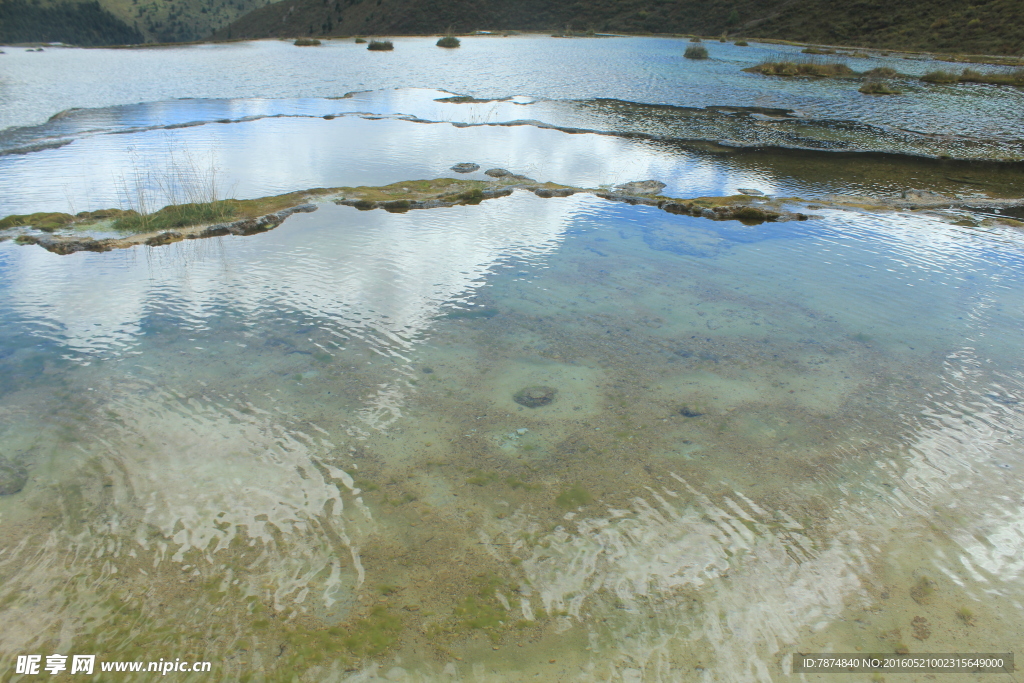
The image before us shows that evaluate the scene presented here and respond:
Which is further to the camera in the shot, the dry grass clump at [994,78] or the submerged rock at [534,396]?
the dry grass clump at [994,78]

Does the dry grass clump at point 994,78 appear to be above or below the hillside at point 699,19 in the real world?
below

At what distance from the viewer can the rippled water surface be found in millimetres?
3457

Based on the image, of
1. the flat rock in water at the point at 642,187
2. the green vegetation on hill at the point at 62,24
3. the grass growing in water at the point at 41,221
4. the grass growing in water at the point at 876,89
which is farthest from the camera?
the green vegetation on hill at the point at 62,24

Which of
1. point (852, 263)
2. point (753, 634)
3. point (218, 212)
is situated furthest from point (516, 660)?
point (218, 212)

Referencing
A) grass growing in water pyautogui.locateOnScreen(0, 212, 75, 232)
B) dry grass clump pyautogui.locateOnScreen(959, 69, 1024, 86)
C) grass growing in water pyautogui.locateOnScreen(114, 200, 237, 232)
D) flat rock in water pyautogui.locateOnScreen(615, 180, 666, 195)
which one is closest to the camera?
grass growing in water pyautogui.locateOnScreen(0, 212, 75, 232)

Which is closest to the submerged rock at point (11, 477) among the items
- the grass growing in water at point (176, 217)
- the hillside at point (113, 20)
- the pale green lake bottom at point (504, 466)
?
the pale green lake bottom at point (504, 466)

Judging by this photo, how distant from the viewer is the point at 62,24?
93000mm

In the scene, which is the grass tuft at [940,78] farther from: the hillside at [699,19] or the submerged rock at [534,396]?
the submerged rock at [534,396]

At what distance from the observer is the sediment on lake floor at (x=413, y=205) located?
9555 mm

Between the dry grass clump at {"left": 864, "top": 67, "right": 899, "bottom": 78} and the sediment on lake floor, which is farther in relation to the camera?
the dry grass clump at {"left": 864, "top": 67, "right": 899, "bottom": 78}

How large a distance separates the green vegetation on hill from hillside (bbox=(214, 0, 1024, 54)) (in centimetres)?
1969

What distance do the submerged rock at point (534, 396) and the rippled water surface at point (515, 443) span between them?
0.09 feet

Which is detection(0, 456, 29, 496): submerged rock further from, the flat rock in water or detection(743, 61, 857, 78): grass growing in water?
detection(743, 61, 857, 78): grass growing in water

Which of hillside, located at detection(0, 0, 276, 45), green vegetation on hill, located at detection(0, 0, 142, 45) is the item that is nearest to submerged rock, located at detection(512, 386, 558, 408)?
hillside, located at detection(0, 0, 276, 45)
